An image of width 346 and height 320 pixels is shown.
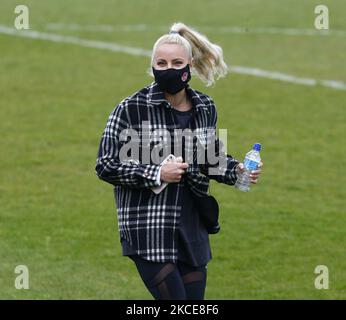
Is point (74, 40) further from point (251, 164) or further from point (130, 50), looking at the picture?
point (251, 164)

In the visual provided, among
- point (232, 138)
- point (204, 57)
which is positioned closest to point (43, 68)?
point (232, 138)

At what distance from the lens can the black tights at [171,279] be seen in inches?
320

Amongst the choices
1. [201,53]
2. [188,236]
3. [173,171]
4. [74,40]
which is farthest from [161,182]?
[74,40]

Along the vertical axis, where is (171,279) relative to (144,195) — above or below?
below

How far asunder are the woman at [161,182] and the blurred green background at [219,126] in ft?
10.1

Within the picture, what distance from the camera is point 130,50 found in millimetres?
28547

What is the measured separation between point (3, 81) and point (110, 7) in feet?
37.3

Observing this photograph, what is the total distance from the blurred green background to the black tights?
3.00m

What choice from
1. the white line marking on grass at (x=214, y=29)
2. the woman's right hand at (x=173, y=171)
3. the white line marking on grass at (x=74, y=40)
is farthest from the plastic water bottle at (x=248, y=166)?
the white line marking on grass at (x=214, y=29)

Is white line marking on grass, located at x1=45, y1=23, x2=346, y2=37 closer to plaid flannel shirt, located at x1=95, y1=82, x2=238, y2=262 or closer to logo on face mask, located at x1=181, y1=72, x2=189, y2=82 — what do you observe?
logo on face mask, located at x1=181, y1=72, x2=189, y2=82

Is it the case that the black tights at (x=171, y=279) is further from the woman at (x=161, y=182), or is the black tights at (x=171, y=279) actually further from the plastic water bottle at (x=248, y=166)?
the plastic water bottle at (x=248, y=166)

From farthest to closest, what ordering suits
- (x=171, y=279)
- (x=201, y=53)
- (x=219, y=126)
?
1. (x=219, y=126)
2. (x=201, y=53)
3. (x=171, y=279)

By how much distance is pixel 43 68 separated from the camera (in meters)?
26.2

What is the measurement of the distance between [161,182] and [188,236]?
48 cm
